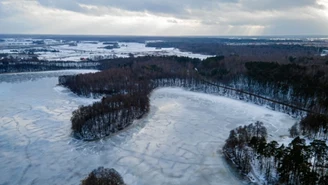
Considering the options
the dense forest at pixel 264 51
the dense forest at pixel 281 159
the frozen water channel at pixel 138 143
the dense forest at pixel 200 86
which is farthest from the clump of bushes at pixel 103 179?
the dense forest at pixel 264 51

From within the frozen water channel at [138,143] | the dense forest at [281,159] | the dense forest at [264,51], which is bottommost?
the frozen water channel at [138,143]

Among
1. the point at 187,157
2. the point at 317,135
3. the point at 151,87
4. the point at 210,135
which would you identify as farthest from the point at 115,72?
the point at 317,135

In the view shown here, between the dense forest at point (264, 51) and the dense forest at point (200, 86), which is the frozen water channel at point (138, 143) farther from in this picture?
the dense forest at point (264, 51)

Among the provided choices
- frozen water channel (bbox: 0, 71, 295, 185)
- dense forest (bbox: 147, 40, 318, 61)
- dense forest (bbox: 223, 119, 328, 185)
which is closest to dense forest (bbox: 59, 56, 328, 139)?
frozen water channel (bbox: 0, 71, 295, 185)

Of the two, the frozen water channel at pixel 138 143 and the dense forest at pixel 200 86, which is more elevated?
the dense forest at pixel 200 86

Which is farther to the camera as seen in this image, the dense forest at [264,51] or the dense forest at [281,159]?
the dense forest at [264,51]

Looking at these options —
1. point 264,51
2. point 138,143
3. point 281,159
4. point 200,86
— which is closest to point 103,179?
point 138,143

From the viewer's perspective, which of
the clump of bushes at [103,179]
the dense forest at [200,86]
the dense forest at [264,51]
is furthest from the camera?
the dense forest at [264,51]

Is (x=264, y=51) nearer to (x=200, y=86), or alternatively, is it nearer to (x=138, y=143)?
(x=200, y=86)

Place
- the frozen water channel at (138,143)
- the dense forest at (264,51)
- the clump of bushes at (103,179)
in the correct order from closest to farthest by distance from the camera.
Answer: the clump of bushes at (103,179), the frozen water channel at (138,143), the dense forest at (264,51)
